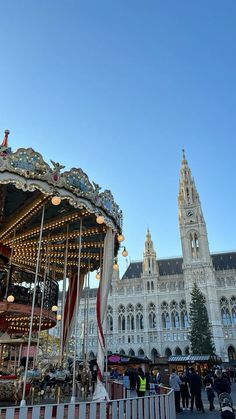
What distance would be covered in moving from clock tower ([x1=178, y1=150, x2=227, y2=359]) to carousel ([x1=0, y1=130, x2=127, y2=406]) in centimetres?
4766

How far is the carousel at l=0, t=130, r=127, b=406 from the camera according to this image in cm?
819

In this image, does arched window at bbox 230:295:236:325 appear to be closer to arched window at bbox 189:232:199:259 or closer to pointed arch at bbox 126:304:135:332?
arched window at bbox 189:232:199:259

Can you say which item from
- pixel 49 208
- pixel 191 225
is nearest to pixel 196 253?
pixel 191 225

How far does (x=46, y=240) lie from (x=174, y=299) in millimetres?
54090

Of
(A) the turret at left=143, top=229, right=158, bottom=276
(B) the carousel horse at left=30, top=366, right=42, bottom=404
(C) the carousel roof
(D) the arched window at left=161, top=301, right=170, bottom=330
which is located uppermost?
(A) the turret at left=143, top=229, right=158, bottom=276

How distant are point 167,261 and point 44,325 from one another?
60.4 meters

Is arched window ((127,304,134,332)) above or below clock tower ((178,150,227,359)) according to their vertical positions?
below

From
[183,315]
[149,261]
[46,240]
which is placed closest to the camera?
[46,240]

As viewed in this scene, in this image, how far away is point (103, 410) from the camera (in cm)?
596

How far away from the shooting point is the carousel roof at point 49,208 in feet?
26.7

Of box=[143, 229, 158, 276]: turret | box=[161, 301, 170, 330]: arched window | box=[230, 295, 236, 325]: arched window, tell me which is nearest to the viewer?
box=[230, 295, 236, 325]: arched window

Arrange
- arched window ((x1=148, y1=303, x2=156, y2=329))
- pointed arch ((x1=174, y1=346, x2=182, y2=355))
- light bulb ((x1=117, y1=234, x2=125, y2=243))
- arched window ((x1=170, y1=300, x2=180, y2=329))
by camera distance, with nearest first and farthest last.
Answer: light bulb ((x1=117, y1=234, x2=125, y2=243))
pointed arch ((x1=174, y1=346, x2=182, y2=355))
arched window ((x1=170, y1=300, x2=180, y2=329))
arched window ((x1=148, y1=303, x2=156, y2=329))

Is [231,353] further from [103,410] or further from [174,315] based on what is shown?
[103,410]

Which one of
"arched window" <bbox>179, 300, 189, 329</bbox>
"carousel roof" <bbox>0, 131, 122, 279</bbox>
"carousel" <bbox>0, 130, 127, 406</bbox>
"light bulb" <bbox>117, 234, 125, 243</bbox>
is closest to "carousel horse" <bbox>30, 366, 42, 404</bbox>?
"carousel" <bbox>0, 130, 127, 406</bbox>
